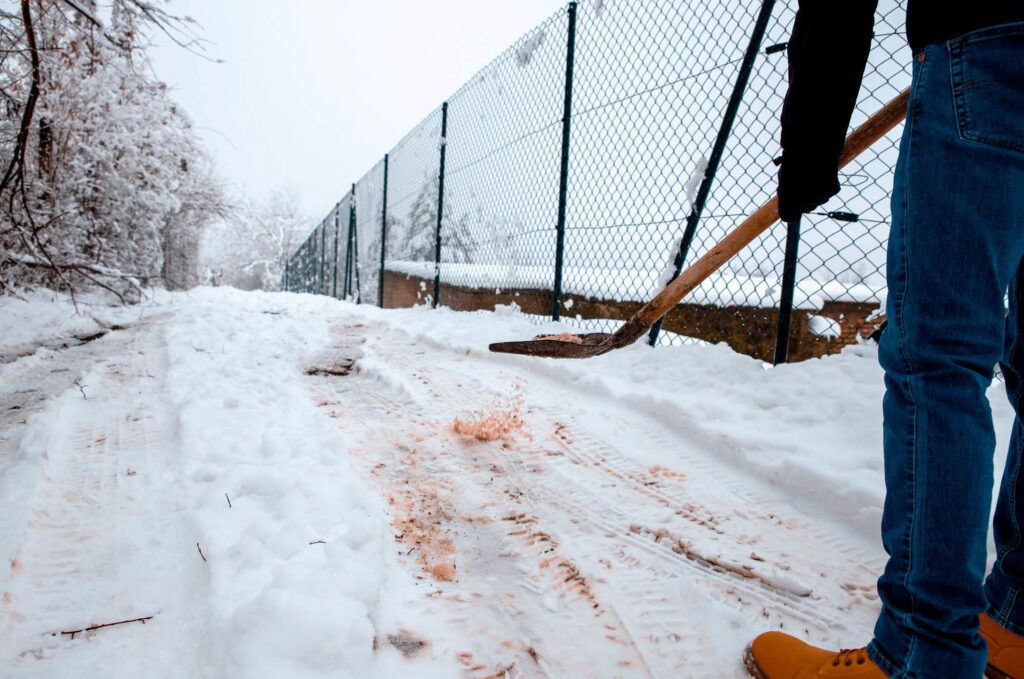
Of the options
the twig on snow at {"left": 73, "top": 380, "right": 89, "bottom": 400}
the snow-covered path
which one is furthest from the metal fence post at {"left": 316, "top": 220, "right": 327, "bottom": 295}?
the snow-covered path

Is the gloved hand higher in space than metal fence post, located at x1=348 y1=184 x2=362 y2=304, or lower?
lower

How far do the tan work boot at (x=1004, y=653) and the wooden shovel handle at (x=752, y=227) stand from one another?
3.48 ft

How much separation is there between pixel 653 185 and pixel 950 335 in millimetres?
3117

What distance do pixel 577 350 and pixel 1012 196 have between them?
1.46 m

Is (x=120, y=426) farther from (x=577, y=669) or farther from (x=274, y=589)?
(x=577, y=669)

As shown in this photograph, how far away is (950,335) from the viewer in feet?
2.72

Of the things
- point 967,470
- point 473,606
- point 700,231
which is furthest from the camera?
point 700,231

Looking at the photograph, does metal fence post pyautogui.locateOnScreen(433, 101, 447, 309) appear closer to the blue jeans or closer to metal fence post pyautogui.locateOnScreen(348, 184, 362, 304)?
metal fence post pyautogui.locateOnScreen(348, 184, 362, 304)

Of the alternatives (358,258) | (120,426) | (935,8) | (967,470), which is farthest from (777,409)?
(358,258)

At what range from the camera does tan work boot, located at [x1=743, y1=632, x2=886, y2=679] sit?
3.07ft

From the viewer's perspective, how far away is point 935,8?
2.86ft

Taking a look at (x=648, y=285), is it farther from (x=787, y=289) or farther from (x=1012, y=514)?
(x=1012, y=514)

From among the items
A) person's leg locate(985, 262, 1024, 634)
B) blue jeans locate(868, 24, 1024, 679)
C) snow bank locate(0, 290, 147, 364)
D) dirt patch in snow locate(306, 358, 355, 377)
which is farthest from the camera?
snow bank locate(0, 290, 147, 364)

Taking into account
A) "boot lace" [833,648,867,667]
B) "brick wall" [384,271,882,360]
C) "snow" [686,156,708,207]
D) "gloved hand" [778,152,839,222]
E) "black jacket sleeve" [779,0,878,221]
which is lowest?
"boot lace" [833,648,867,667]
